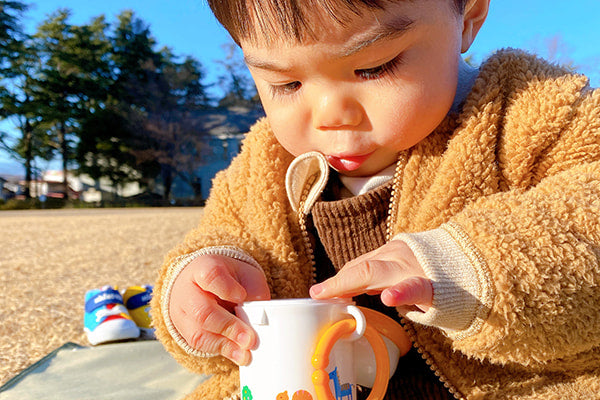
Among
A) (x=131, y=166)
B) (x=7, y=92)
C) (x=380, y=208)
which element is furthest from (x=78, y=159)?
(x=380, y=208)

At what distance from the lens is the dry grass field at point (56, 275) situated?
1859 millimetres

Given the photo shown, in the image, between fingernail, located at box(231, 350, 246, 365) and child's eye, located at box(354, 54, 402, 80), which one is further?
child's eye, located at box(354, 54, 402, 80)

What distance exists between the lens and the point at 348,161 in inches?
40.9

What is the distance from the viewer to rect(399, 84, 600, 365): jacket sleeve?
30.0 inches

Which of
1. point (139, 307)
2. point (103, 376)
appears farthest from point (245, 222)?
point (139, 307)

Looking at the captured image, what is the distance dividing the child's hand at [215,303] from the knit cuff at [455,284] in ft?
0.90

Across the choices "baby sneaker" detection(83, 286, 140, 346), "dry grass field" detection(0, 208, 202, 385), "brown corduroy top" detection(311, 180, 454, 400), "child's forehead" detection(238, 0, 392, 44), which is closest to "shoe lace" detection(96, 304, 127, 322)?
"baby sneaker" detection(83, 286, 140, 346)

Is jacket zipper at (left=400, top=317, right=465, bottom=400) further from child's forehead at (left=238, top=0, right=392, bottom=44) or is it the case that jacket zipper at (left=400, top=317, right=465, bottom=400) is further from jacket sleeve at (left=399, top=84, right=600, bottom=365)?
child's forehead at (left=238, top=0, right=392, bottom=44)

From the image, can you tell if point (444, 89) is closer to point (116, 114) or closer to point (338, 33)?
point (338, 33)

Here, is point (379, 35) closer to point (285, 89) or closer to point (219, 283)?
point (285, 89)

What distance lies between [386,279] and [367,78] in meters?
0.38

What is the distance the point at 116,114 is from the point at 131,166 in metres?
2.02

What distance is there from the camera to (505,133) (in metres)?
1.04

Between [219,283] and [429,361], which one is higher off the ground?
[219,283]
